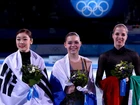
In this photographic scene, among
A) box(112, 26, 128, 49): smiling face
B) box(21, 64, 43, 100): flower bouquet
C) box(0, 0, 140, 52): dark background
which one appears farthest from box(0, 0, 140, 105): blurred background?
box(21, 64, 43, 100): flower bouquet

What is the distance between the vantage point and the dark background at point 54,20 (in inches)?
317

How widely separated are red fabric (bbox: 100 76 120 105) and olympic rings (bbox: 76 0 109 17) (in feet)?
15.8

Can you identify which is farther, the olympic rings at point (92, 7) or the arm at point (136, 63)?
the olympic rings at point (92, 7)

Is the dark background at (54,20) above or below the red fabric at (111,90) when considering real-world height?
above

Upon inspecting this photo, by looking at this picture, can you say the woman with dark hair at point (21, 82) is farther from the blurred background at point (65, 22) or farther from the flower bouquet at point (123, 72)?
the blurred background at point (65, 22)

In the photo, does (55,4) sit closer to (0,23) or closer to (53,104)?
(0,23)

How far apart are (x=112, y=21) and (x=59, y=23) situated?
144 cm

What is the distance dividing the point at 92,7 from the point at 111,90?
16.3 ft

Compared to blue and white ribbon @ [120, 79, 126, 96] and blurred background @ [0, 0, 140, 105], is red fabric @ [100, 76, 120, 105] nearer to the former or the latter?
blue and white ribbon @ [120, 79, 126, 96]

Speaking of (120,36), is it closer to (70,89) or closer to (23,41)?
(70,89)

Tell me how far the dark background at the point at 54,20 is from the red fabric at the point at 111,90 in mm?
5031

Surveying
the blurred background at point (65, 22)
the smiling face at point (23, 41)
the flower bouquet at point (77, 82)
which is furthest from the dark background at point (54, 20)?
the flower bouquet at point (77, 82)

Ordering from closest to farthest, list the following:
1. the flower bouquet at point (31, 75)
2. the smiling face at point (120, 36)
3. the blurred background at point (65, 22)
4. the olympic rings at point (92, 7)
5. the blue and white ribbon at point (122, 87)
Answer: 1. the flower bouquet at point (31, 75)
2. the blue and white ribbon at point (122, 87)
3. the smiling face at point (120, 36)
4. the olympic rings at point (92, 7)
5. the blurred background at point (65, 22)

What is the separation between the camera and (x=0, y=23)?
26.5ft
